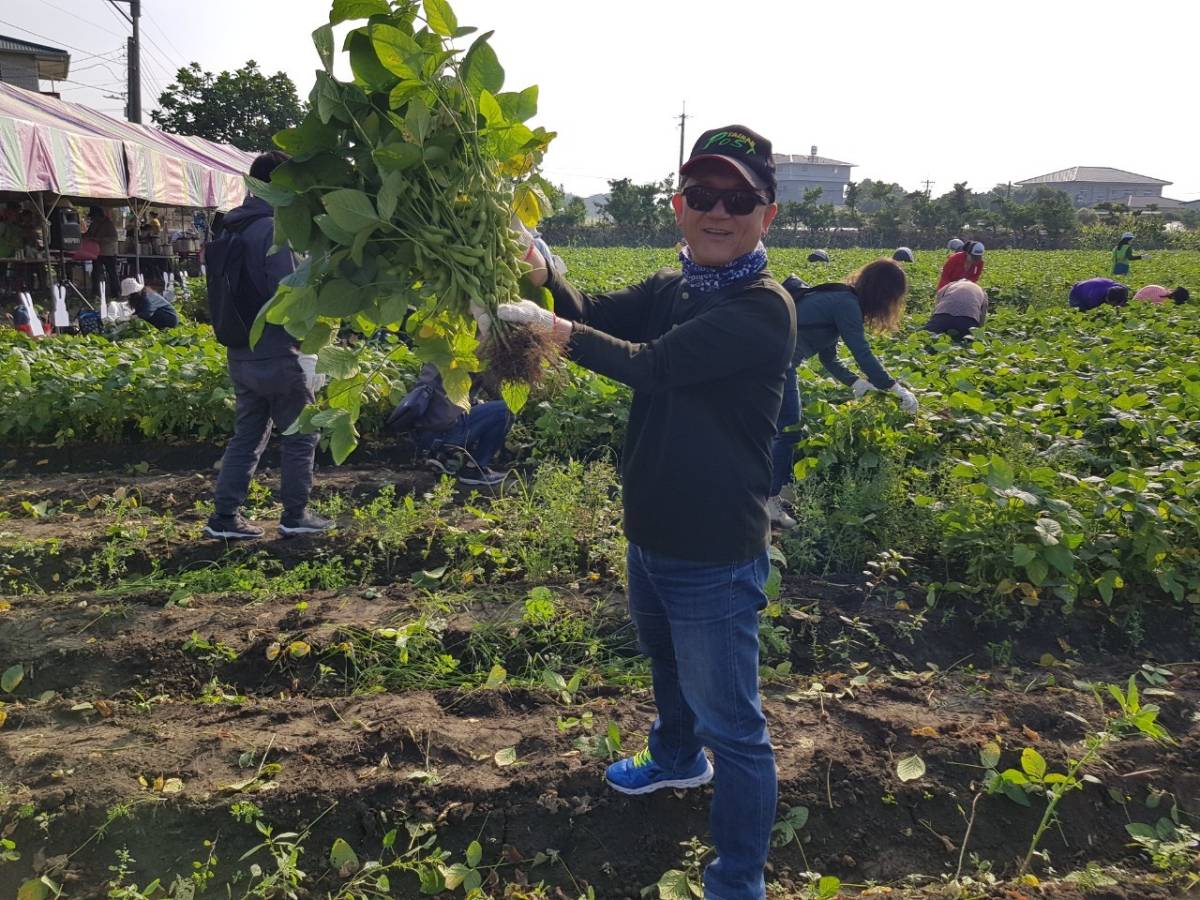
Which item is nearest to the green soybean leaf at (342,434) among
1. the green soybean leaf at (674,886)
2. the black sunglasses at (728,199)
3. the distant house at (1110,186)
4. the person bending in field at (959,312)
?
the black sunglasses at (728,199)

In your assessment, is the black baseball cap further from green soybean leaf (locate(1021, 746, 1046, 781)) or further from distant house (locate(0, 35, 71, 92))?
distant house (locate(0, 35, 71, 92))

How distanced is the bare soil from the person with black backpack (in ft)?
2.62

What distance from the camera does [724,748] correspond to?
2.06 m

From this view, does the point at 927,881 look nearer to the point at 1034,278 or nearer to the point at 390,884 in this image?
the point at 390,884

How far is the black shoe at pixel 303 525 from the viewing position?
4.68 meters

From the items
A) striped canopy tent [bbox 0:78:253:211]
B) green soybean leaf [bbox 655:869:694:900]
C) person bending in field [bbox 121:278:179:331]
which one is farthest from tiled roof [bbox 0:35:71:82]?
green soybean leaf [bbox 655:869:694:900]

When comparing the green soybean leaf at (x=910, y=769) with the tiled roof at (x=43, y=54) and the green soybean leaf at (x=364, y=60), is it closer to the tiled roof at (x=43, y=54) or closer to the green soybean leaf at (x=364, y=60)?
the green soybean leaf at (x=364, y=60)

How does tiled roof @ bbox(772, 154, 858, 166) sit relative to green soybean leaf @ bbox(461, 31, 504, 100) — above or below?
above

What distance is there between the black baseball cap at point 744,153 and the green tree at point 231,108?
35004 mm

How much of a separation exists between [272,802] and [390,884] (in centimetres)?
47

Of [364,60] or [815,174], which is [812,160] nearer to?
[815,174]

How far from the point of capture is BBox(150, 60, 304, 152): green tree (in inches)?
1298

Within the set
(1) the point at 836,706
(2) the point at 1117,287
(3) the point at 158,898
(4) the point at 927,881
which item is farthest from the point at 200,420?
(2) the point at 1117,287

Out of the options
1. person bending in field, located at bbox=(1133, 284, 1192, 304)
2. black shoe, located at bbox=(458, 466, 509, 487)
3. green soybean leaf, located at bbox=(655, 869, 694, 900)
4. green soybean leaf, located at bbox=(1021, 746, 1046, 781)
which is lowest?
green soybean leaf, located at bbox=(655, 869, 694, 900)
